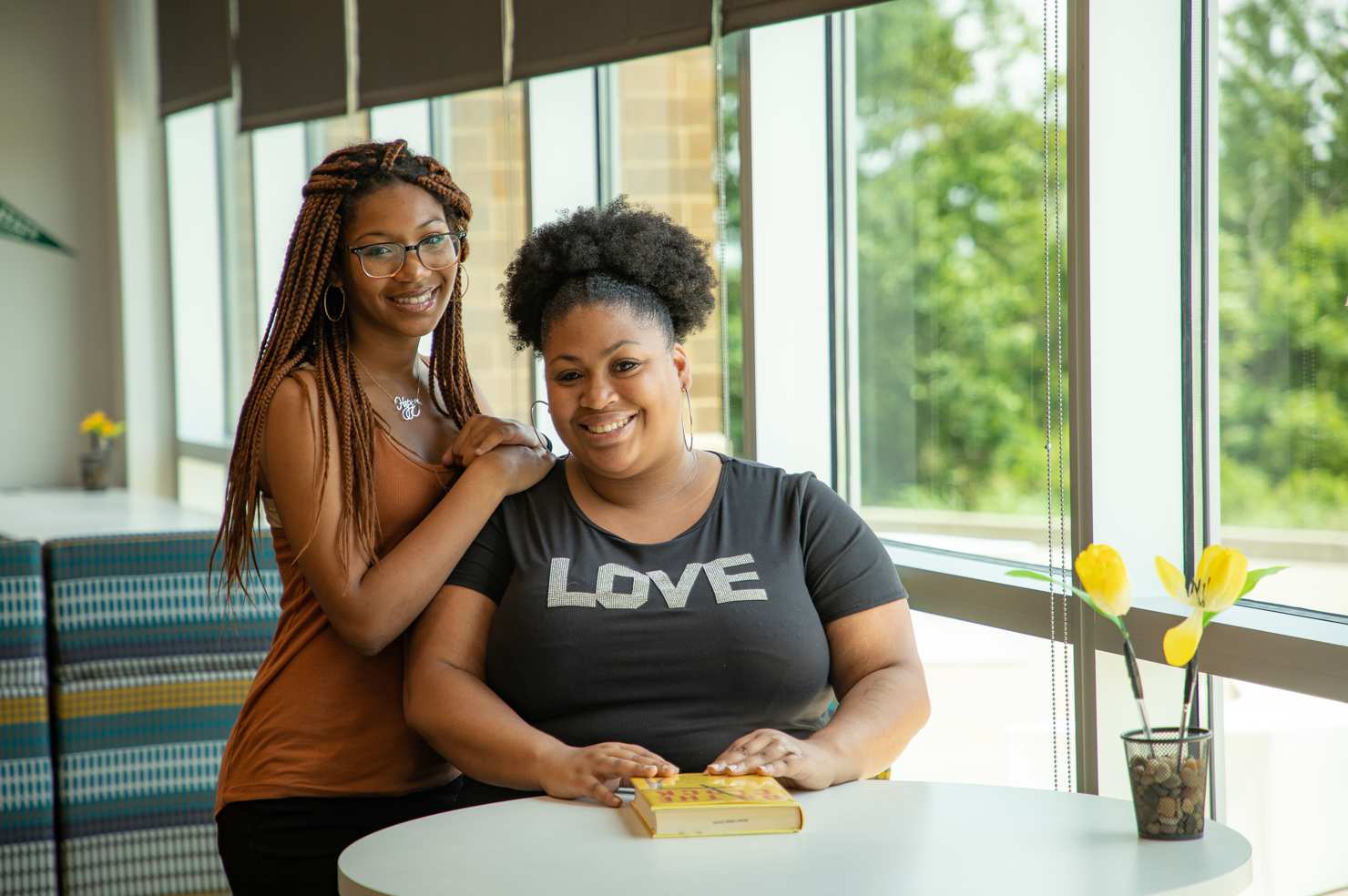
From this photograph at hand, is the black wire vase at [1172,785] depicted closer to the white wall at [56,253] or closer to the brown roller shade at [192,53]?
the brown roller shade at [192,53]

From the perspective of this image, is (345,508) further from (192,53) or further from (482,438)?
(192,53)

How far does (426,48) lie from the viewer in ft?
11.2

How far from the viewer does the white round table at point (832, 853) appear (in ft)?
3.74

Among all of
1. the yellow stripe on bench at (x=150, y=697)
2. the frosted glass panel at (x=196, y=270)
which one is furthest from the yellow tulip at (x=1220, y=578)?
the frosted glass panel at (x=196, y=270)

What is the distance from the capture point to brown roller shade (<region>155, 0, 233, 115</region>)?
183 inches

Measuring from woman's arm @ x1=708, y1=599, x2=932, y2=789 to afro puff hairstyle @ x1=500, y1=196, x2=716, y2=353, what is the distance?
52 centimetres

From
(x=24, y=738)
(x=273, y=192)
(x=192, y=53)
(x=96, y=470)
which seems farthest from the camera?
(x=96, y=470)

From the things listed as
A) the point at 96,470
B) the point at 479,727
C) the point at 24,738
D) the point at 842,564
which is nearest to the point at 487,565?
the point at 479,727

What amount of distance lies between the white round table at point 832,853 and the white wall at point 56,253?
4927 millimetres

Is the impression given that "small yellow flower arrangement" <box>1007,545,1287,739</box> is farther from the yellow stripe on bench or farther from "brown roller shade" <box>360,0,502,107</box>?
"brown roller shade" <box>360,0,502,107</box>

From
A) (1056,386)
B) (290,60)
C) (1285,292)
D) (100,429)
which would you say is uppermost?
(290,60)

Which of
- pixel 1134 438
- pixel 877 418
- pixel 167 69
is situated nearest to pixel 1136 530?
pixel 1134 438

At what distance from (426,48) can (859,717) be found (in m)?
2.57

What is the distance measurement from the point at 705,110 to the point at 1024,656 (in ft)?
6.38
